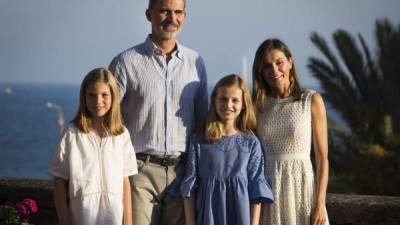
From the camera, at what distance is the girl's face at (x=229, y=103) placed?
14.7 feet

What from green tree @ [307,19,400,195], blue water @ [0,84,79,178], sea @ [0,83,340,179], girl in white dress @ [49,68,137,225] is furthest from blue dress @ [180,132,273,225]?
blue water @ [0,84,79,178]

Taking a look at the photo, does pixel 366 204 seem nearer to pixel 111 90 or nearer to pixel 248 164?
pixel 248 164

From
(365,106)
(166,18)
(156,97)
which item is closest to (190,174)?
(156,97)

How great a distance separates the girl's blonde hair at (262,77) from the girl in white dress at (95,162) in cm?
87

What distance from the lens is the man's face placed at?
4535 millimetres

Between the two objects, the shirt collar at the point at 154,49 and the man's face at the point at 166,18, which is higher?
the man's face at the point at 166,18

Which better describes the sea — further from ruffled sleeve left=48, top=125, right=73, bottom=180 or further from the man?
ruffled sleeve left=48, top=125, right=73, bottom=180

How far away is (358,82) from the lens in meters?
16.2

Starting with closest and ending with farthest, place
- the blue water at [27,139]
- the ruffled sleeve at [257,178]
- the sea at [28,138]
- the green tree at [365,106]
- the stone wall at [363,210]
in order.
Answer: the ruffled sleeve at [257,178], the stone wall at [363,210], the green tree at [365,106], the sea at [28,138], the blue water at [27,139]

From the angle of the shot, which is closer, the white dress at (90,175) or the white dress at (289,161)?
the white dress at (90,175)

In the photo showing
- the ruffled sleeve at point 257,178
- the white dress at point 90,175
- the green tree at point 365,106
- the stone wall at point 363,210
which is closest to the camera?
the white dress at point 90,175

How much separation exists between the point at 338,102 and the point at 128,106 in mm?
12345

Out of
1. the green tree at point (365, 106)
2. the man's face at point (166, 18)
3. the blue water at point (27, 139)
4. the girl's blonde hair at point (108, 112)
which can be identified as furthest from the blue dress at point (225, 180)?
the blue water at point (27, 139)

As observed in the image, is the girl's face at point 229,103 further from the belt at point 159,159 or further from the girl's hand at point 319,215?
the girl's hand at point 319,215
